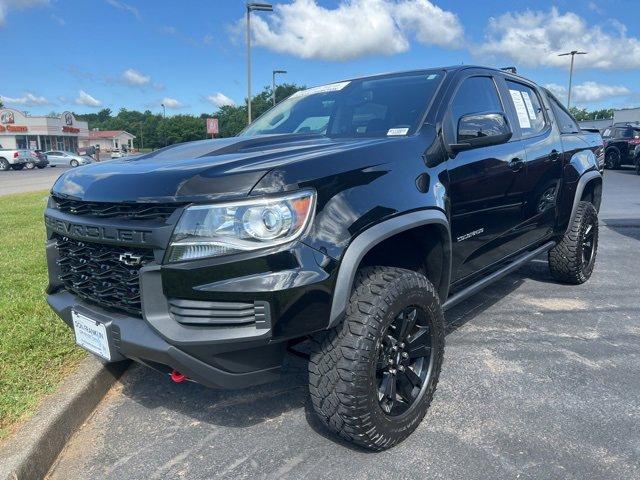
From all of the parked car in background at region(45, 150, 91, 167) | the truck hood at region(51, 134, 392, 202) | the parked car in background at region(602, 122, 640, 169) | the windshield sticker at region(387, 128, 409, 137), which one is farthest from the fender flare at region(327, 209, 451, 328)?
the parked car in background at region(45, 150, 91, 167)

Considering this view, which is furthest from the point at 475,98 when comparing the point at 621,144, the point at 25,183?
the point at 25,183

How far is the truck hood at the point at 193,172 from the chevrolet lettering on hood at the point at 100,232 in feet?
0.41

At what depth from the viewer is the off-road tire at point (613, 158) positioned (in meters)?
21.1

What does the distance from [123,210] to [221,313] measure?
0.62 m

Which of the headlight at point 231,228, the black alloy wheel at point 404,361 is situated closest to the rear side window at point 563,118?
the black alloy wheel at point 404,361

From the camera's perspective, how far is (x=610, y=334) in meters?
3.88

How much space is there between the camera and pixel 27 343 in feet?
10.8

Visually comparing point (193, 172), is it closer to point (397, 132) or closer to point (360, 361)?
point (360, 361)

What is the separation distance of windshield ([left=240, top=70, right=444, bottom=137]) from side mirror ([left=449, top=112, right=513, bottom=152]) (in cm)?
24

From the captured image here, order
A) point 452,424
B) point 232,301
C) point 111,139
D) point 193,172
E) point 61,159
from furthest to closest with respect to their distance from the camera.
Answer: point 111,139, point 61,159, point 452,424, point 193,172, point 232,301

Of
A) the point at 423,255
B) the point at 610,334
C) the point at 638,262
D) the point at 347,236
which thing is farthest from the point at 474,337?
the point at 638,262

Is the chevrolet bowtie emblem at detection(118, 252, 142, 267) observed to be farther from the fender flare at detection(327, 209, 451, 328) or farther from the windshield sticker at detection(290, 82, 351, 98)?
the windshield sticker at detection(290, 82, 351, 98)

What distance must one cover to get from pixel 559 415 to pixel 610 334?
1.45m

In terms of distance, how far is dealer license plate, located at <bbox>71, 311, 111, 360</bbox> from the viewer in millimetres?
2289
